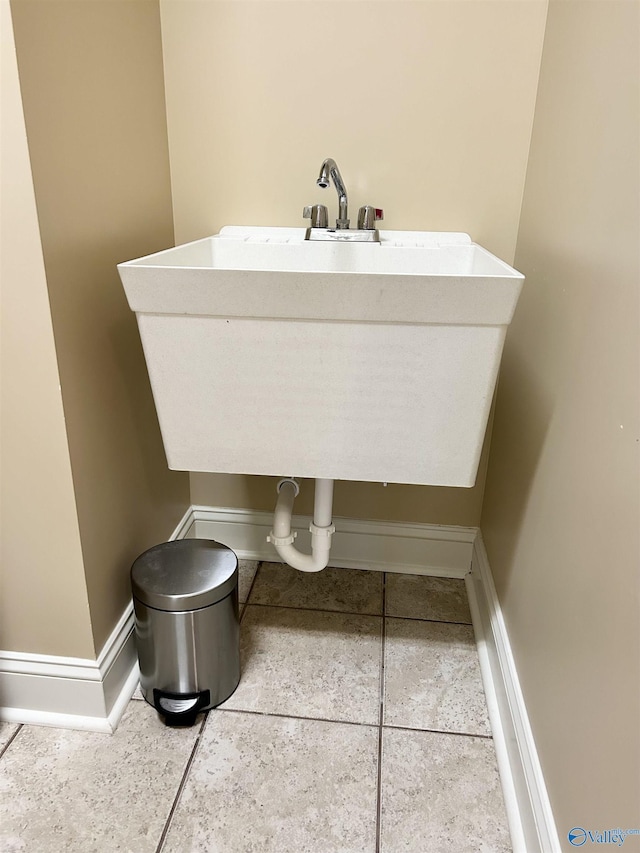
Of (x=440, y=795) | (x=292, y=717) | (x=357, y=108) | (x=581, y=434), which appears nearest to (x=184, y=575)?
(x=292, y=717)

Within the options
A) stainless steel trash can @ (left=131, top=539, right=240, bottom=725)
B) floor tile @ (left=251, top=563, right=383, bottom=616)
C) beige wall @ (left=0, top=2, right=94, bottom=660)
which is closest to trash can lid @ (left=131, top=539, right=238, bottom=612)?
stainless steel trash can @ (left=131, top=539, right=240, bottom=725)

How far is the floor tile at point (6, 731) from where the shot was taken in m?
1.05

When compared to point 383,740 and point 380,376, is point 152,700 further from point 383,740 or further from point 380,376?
point 380,376

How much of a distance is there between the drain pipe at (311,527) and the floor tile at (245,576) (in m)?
0.25

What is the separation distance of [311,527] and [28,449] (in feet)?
1.85

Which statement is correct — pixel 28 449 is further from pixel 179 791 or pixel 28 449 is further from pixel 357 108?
pixel 357 108

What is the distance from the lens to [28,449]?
94cm

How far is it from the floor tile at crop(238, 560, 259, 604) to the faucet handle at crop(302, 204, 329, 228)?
870mm

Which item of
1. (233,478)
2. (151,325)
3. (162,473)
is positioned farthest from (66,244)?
(233,478)

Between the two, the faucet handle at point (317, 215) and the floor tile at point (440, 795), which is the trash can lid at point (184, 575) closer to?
the floor tile at point (440, 795)

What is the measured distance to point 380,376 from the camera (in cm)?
89

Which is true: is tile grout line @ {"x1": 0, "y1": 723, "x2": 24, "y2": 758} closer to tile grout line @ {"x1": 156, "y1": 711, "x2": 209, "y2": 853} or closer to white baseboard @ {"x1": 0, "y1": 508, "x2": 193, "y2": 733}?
white baseboard @ {"x1": 0, "y1": 508, "x2": 193, "y2": 733}

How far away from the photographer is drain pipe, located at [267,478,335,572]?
47.0 inches

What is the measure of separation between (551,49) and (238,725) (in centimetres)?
137
